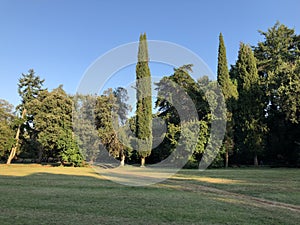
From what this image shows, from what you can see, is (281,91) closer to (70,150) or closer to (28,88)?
(70,150)

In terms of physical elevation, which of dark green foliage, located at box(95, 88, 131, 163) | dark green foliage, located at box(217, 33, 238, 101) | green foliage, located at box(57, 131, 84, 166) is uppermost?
dark green foliage, located at box(217, 33, 238, 101)

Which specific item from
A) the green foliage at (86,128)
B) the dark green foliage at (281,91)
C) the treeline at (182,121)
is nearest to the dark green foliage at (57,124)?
the treeline at (182,121)

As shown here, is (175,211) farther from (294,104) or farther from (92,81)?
(294,104)

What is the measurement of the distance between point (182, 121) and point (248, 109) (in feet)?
24.2

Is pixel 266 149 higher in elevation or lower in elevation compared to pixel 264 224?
higher

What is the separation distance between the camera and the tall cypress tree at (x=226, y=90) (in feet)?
94.3

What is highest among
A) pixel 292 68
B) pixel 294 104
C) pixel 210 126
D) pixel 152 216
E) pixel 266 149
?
pixel 292 68

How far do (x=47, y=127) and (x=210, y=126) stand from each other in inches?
718

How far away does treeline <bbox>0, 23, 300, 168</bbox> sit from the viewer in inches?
1123

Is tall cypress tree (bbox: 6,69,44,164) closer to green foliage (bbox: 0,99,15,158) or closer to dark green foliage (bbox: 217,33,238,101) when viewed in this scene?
green foliage (bbox: 0,99,15,158)

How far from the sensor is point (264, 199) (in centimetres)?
796

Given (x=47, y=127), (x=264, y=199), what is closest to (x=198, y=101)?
(x=47, y=127)

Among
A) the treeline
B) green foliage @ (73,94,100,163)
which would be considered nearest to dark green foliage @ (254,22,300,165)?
the treeline

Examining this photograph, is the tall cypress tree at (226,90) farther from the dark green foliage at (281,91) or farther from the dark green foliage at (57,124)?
the dark green foliage at (57,124)
